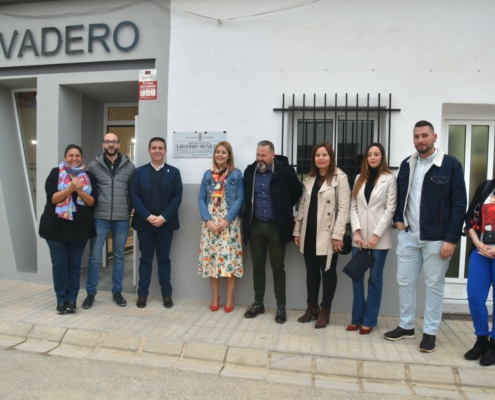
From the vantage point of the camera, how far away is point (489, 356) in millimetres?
3496

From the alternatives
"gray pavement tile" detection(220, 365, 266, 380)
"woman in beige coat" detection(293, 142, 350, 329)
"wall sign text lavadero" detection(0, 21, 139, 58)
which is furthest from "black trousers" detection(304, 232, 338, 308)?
"wall sign text lavadero" detection(0, 21, 139, 58)

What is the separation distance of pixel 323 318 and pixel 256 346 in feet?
3.00

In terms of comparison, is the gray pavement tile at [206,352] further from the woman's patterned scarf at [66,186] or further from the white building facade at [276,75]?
the woman's patterned scarf at [66,186]

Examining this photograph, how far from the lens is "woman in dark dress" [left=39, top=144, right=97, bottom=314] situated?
448 centimetres

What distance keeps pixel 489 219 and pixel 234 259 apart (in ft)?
8.66

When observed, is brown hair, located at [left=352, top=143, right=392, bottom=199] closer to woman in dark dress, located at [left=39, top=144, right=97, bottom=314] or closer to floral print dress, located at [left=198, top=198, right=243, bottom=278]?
floral print dress, located at [left=198, top=198, right=243, bottom=278]

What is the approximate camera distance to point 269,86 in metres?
4.94

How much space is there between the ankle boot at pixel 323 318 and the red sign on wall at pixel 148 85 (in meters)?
3.42

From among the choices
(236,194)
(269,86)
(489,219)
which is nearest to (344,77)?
(269,86)

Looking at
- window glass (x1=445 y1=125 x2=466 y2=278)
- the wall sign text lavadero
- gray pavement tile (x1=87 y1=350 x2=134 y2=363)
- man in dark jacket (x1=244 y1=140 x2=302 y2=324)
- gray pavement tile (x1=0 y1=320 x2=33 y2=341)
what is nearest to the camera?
gray pavement tile (x1=87 y1=350 x2=134 y2=363)

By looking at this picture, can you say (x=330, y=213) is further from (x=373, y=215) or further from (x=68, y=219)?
(x=68, y=219)

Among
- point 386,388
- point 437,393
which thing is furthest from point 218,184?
point 437,393

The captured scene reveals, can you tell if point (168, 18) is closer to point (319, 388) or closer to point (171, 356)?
point (171, 356)

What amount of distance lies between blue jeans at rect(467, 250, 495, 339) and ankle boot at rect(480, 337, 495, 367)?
8cm
